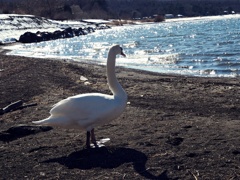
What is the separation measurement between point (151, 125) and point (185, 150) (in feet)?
5.25

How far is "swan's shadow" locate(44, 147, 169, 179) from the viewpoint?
5.94m

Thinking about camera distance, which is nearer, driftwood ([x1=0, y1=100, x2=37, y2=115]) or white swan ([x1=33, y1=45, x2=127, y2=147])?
white swan ([x1=33, y1=45, x2=127, y2=147])

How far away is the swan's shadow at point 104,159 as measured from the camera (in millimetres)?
5941

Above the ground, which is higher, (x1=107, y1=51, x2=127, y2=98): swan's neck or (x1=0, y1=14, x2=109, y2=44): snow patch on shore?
(x1=107, y1=51, x2=127, y2=98): swan's neck

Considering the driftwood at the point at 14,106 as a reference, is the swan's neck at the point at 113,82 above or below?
above

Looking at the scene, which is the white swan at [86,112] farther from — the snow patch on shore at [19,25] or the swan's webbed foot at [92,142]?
the snow patch on shore at [19,25]

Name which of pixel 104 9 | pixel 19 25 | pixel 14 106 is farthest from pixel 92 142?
pixel 104 9

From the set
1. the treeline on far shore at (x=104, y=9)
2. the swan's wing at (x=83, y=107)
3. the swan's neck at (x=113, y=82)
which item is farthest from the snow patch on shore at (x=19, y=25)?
the swan's wing at (x=83, y=107)

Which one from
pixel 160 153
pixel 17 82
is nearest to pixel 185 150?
pixel 160 153

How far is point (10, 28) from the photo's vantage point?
193 ft

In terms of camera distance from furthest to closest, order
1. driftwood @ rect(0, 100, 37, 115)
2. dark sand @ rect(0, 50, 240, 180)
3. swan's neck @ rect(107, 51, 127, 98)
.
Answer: driftwood @ rect(0, 100, 37, 115), swan's neck @ rect(107, 51, 127, 98), dark sand @ rect(0, 50, 240, 180)

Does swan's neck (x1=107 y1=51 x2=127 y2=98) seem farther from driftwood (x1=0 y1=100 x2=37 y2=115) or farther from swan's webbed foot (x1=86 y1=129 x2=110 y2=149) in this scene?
driftwood (x1=0 y1=100 x2=37 y2=115)

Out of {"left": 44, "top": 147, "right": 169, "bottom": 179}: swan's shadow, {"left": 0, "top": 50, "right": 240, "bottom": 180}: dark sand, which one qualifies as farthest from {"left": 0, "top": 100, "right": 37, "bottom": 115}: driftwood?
{"left": 44, "top": 147, "right": 169, "bottom": 179}: swan's shadow

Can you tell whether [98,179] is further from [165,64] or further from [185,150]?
[165,64]
